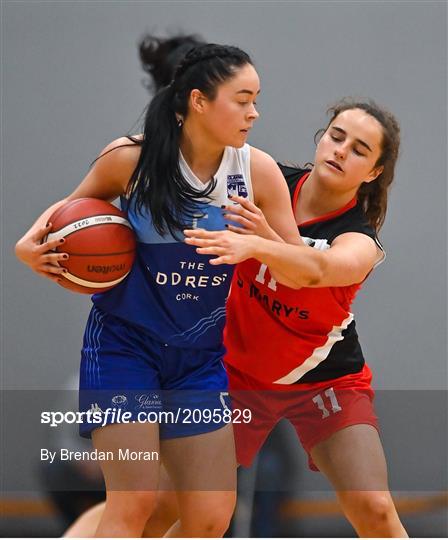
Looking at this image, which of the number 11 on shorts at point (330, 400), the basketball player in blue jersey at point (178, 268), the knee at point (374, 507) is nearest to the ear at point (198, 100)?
the basketball player in blue jersey at point (178, 268)

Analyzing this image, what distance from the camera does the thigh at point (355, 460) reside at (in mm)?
3160

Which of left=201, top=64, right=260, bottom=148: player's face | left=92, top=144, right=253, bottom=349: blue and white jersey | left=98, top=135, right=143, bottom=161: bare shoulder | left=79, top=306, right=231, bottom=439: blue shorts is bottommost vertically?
left=79, top=306, right=231, bottom=439: blue shorts

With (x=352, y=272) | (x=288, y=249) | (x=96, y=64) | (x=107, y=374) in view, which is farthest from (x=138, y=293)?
(x=96, y=64)

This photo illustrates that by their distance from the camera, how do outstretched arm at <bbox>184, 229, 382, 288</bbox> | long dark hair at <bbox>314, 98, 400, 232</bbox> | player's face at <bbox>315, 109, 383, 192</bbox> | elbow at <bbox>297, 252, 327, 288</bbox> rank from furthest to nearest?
long dark hair at <bbox>314, 98, 400, 232</bbox> < player's face at <bbox>315, 109, 383, 192</bbox> < elbow at <bbox>297, 252, 327, 288</bbox> < outstretched arm at <bbox>184, 229, 382, 288</bbox>

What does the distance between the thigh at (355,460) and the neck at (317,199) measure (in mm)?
756

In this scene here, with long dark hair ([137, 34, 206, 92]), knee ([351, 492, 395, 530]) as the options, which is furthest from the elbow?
long dark hair ([137, 34, 206, 92])

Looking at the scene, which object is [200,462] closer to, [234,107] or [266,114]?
[234,107]

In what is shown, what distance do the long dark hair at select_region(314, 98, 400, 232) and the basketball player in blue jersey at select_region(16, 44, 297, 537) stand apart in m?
0.58

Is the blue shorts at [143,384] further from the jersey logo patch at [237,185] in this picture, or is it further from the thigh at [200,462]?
the jersey logo patch at [237,185]

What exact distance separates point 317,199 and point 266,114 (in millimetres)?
2078

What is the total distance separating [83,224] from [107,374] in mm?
472

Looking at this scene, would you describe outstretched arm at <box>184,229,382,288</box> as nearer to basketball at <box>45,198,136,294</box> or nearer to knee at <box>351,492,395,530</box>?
basketball at <box>45,198,136,294</box>

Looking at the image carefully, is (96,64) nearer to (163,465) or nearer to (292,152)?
(292,152)

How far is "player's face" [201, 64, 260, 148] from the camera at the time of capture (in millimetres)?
2846
